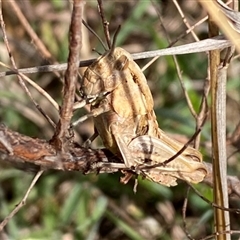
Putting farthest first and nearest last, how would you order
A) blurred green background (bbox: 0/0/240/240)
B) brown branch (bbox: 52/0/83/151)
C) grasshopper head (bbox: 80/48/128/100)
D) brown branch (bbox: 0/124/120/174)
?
blurred green background (bbox: 0/0/240/240) < grasshopper head (bbox: 80/48/128/100) < brown branch (bbox: 0/124/120/174) < brown branch (bbox: 52/0/83/151)

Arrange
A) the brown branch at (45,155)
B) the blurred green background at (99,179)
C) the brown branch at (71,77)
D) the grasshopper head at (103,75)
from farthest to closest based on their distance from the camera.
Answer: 1. the blurred green background at (99,179)
2. the grasshopper head at (103,75)
3. the brown branch at (45,155)
4. the brown branch at (71,77)

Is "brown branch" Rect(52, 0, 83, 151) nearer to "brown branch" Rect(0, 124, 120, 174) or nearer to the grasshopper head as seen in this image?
"brown branch" Rect(0, 124, 120, 174)

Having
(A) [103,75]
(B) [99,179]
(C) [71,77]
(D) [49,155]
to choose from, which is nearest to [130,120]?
(A) [103,75]

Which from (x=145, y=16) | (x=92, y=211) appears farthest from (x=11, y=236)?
(x=145, y=16)

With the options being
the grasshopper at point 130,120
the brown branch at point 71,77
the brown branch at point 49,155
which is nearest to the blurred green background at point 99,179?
the grasshopper at point 130,120

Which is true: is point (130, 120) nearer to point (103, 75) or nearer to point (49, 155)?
point (103, 75)

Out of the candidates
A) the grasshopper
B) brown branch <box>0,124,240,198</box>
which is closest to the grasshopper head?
the grasshopper

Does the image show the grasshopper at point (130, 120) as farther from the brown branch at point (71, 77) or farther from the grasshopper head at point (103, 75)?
the brown branch at point (71, 77)
